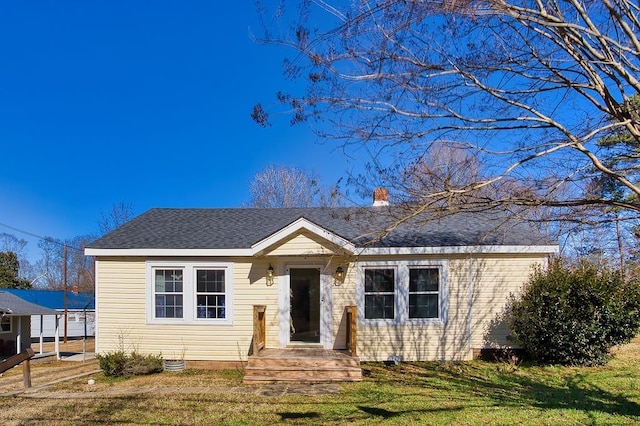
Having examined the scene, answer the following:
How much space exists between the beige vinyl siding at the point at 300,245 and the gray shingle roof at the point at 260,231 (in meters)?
0.39

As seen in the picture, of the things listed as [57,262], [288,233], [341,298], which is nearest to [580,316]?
[341,298]

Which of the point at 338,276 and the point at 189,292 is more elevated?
the point at 338,276

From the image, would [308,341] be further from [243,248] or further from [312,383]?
[243,248]

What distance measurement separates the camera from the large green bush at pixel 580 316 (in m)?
9.55

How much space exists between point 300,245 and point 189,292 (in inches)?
118

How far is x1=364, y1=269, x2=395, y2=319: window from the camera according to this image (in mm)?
10938

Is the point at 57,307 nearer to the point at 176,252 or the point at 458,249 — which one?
the point at 176,252

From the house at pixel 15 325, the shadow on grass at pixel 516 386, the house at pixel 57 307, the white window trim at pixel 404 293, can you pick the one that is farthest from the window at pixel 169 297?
the house at pixel 57 307

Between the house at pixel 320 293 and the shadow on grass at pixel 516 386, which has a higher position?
the house at pixel 320 293

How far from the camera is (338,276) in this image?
1098cm

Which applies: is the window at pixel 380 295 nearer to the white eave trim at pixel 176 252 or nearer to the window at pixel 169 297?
the white eave trim at pixel 176 252

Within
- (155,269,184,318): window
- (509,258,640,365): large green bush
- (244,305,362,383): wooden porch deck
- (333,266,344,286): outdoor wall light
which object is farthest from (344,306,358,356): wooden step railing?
(155,269,184,318): window

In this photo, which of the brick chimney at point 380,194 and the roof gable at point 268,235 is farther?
the roof gable at point 268,235

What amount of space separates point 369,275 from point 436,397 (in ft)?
12.6
